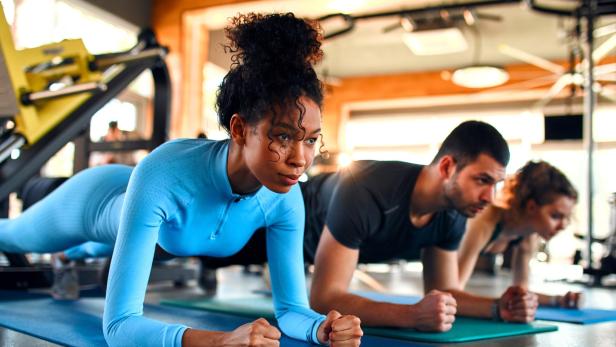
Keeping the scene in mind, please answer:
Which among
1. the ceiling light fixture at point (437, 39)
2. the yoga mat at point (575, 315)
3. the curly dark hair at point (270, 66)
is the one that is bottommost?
the yoga mat at point (575, 315)

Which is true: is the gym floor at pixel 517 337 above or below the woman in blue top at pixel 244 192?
below

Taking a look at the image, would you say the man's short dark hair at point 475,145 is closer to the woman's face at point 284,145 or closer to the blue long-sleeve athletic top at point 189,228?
the blue long-sleeve athletic top at point 189,228

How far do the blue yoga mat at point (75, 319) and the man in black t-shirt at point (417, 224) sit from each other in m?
0.13

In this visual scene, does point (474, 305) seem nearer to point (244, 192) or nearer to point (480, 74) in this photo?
point (244, 192)

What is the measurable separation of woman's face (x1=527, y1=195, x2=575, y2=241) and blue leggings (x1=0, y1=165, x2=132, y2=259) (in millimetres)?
1447

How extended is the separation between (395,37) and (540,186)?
6031 millimetres

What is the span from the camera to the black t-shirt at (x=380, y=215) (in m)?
1.68

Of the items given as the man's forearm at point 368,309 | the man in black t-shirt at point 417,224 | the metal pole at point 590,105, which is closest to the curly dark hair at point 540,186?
the man in black t-shirt at point 417,224

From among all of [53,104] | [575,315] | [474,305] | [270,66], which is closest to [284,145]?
[270,66]

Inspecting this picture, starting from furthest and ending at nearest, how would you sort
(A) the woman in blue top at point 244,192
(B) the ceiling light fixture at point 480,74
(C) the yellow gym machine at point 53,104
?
(B) the ceiling light fixture at point 480,74 → (C) the yellow gym machine at point 53,104 → (A) the woman in blue top at point 244,192

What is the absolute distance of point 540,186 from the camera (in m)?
2.27

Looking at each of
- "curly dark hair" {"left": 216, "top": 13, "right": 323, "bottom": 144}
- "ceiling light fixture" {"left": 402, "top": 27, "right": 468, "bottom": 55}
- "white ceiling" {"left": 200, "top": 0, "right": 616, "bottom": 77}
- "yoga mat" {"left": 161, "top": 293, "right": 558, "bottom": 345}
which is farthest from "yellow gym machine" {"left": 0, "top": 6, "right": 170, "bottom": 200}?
"ceiling light fixture" {"left": 402, "top": 27, "right": 468, "bottom": 55}

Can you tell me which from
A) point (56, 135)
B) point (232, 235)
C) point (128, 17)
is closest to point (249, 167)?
point (232, 235)

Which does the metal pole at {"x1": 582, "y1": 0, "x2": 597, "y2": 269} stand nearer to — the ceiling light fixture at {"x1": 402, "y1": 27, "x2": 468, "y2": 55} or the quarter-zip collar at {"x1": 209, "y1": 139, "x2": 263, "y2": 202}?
the ceiling light fixture at {"x1": 402, "y1": 27, "x2": 468, "y2": 55}
